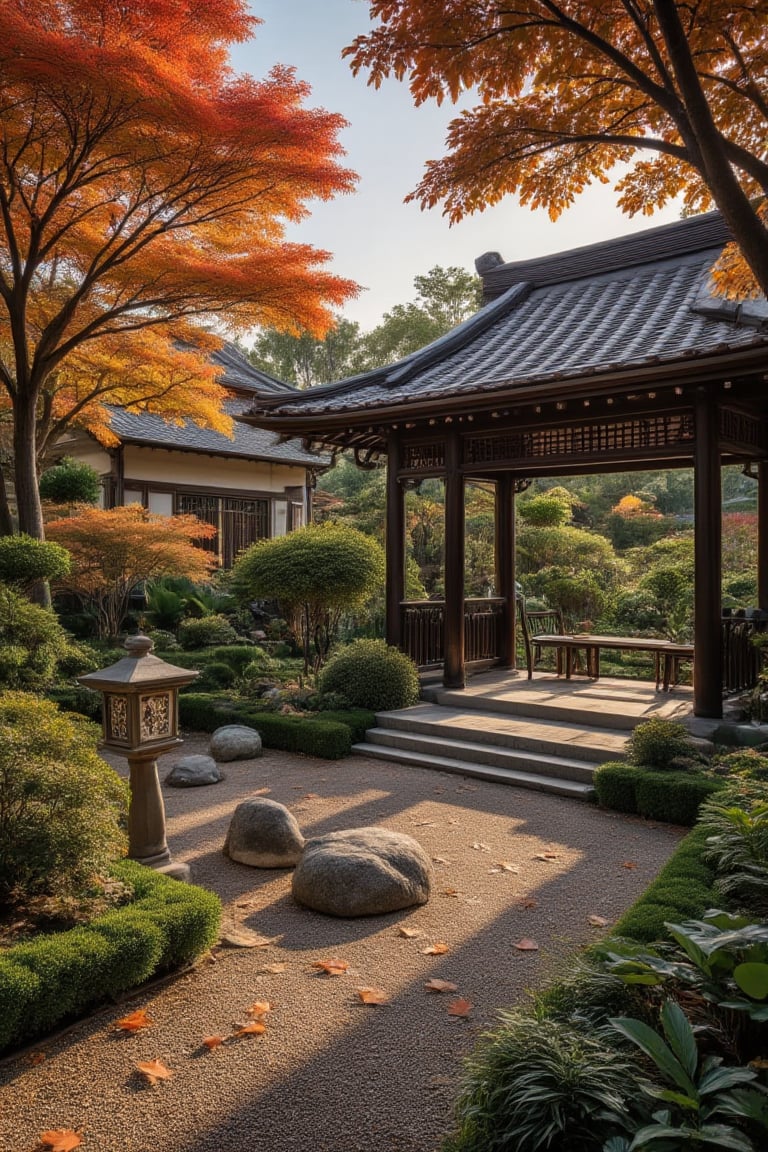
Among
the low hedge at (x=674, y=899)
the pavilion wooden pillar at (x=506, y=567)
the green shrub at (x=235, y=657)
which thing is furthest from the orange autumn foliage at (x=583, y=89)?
the green shrub at (x=235, y=657)

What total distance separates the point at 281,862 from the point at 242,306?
23.8ft

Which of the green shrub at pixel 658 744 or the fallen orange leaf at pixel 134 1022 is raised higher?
the green shrub at pixel 658 744

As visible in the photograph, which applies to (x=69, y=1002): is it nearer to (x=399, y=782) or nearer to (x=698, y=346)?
(x=399, y=782)

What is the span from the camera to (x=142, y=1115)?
2445 millimetres

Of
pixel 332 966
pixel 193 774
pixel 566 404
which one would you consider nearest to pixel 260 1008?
pixel 332 966

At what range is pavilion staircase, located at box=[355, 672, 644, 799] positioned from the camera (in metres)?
6.57

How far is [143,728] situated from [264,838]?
45.7 inches

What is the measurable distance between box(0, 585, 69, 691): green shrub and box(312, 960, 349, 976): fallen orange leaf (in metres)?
4.90

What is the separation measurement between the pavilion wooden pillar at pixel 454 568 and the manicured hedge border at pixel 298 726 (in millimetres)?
1403

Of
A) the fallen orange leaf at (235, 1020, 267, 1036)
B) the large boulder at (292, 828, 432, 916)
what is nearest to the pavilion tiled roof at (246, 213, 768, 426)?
the large boulder at (292, 828, 432, 916)

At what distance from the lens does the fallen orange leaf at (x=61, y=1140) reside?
2.29 metres

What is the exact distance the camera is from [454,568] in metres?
8.98

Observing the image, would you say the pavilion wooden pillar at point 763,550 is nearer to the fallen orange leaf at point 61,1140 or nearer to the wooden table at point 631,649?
the wooden table at point 631,649

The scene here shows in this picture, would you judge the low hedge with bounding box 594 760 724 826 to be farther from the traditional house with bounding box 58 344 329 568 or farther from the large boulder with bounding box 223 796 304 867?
the traditional house with bounding box 58 344 329 568
